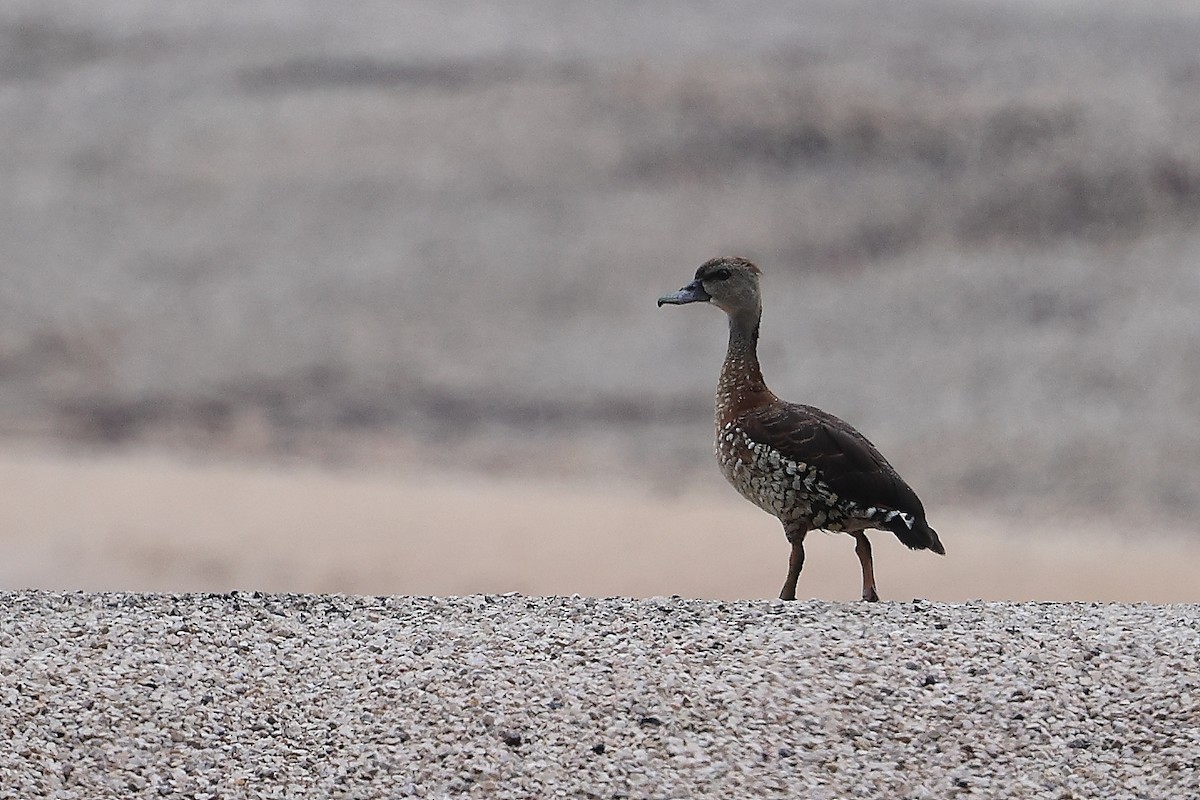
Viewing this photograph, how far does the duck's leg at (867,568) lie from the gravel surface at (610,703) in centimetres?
20

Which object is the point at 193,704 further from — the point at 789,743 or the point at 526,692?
the point at 789,743

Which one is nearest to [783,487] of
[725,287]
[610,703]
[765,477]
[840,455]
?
[765,477]

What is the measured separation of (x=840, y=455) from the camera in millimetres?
7062

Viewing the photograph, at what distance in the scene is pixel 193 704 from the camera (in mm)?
6453

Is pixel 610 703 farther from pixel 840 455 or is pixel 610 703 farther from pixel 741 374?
pixel 741 374

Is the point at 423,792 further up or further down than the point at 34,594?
further down

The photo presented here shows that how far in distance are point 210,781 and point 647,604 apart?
87.9 inches

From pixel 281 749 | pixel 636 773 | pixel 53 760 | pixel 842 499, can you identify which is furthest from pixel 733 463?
pixel 53 760

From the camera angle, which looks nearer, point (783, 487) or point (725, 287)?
point (783, 487)

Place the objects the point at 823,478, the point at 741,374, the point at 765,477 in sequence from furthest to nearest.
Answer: the point at 741,374, the point at 765,477, the point at 823,478

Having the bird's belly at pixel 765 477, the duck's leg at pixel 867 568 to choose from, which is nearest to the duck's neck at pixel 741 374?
the bird's belly at pixel 765 477

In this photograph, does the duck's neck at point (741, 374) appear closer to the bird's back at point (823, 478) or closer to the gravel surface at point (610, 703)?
the bird's back at point (823, 478)

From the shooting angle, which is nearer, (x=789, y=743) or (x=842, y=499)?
(x=789, y=743)

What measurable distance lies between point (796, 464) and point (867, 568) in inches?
28.6
